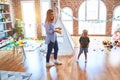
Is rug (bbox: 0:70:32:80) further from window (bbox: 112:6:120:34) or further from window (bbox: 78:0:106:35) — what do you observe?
window (bbox: 112:6:120:34)

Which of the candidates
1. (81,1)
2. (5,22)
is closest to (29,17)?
(5,22)

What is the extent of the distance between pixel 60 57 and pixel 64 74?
1.16 m

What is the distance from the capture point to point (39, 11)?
7223mm

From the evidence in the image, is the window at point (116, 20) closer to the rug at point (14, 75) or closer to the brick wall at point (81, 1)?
the brick wall at point (81, 1)

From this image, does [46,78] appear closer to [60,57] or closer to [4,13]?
Answer: [60,57]

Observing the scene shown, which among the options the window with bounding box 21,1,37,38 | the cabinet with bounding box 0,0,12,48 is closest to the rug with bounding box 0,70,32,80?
the cabinet with bounding box 0,0,12,48

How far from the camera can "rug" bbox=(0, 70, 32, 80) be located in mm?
2996

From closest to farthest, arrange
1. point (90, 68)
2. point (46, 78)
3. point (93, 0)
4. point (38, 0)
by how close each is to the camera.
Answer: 1. point (46, 78)
2. point (90, 68)
3. point (38, 0)
4. point (93, 0)

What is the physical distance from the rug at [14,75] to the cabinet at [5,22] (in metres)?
2.87

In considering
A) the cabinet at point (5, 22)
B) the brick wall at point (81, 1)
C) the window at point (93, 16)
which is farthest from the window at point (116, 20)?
the cabinet at point (5, 22)

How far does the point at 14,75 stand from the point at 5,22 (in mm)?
3743

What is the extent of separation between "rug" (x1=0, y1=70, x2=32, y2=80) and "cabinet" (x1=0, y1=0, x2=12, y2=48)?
287cm

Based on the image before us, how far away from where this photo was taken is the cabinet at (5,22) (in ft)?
20.0

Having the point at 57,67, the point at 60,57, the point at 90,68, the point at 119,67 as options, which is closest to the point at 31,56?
the point at 60,57
